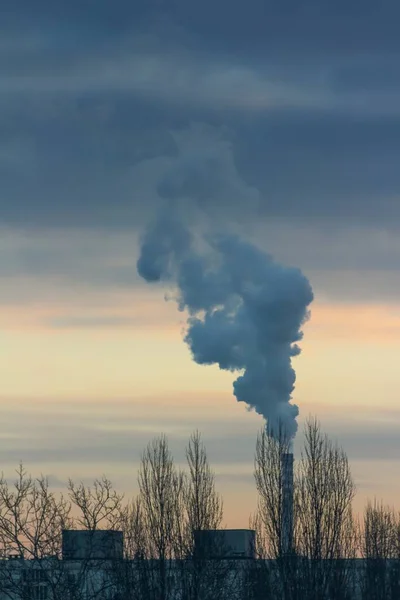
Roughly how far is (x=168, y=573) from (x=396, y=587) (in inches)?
856

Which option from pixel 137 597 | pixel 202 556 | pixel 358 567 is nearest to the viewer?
pixel 137 597

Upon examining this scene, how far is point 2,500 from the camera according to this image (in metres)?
30.4

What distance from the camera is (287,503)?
51500 mm

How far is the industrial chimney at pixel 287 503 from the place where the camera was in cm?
4962

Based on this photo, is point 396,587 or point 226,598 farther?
point 396,587

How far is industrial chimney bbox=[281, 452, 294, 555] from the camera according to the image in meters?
49.6

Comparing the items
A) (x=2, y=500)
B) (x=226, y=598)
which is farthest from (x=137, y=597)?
(x=2, y=500)

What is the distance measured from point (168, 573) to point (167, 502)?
4114 mm

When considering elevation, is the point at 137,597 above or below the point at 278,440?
below

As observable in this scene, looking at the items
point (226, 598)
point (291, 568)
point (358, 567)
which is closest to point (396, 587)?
point (358, 567)

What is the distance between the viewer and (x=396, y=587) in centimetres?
6538

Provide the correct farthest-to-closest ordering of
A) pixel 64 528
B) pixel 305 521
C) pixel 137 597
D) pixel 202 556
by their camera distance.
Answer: pixel 305 521 → pixel 202 556 → pixel 137 597 → pixel 64 528

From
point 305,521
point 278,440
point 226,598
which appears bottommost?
point 226,598

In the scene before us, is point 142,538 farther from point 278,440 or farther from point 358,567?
point 358,567
